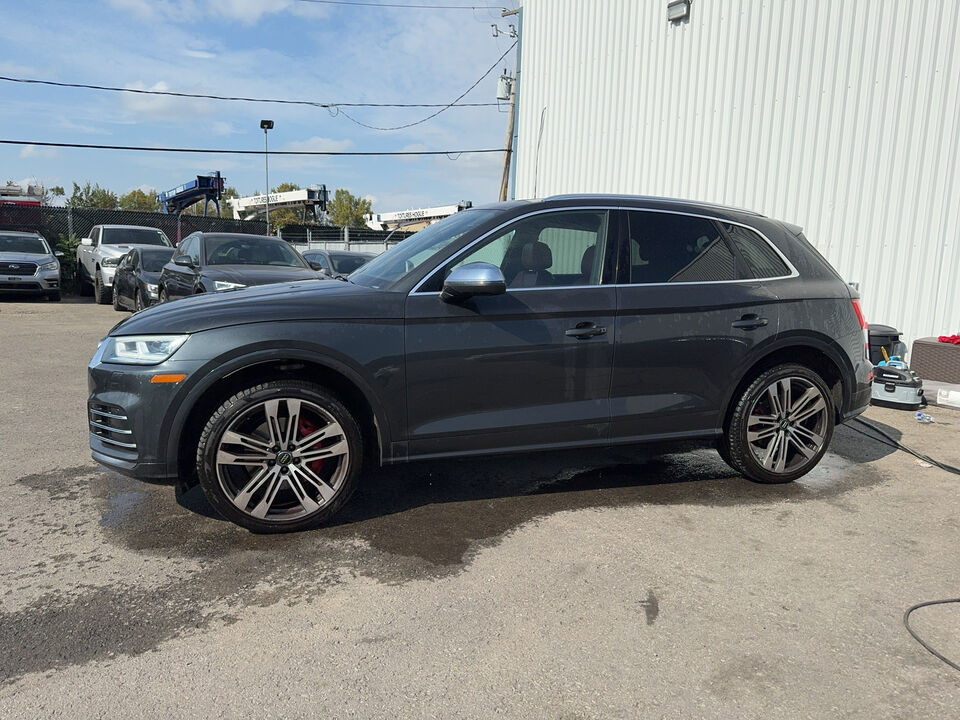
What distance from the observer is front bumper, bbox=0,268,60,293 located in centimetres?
1609

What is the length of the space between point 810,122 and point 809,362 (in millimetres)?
6178

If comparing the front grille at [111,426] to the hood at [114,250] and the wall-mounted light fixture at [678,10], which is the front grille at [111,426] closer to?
the wall-mounted light fixture at [678,10]

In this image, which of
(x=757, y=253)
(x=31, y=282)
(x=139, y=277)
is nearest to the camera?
(x=757, y=253)

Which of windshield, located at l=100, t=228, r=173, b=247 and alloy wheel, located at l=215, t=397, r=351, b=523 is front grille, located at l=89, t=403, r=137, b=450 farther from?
windshield, located at l=100, t=228, r=173, b=247

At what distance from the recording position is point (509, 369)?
3791 mm

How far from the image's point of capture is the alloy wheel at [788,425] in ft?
14.5

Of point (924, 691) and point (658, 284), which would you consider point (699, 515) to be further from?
point (924, 691)

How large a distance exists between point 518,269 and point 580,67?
10.6m

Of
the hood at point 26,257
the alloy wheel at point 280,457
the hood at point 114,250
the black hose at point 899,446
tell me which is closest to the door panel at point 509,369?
the alloy wheel at point 280,457

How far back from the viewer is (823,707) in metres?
2.33

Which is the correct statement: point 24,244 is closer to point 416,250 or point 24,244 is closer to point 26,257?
point 26,257

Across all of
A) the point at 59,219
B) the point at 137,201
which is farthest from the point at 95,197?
the point at 59,219

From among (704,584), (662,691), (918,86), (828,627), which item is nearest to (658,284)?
(704,584)

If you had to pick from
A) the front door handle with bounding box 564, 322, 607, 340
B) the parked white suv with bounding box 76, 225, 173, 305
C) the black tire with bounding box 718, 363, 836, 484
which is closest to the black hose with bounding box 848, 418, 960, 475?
the black tire with bounding box 718, 363, 836, 484
